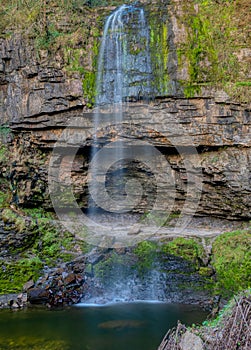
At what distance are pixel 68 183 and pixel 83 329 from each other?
13.3ft

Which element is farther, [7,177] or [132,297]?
[7,177]

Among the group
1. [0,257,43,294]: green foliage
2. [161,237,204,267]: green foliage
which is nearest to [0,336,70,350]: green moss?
[0,257,43,294]: green foliage

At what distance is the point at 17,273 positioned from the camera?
309 inches

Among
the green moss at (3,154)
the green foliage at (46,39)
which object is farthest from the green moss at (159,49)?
Answer: the green moss at (3,154)

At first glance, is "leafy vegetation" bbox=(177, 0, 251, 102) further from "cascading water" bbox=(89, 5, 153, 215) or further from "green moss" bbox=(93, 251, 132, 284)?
"green moss" bbox=(93, 251, 132, 284)

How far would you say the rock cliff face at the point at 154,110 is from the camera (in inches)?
311

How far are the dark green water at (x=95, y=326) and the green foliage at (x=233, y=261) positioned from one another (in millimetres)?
843

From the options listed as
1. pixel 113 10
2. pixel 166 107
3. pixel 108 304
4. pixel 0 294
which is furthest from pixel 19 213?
pixel 113 10

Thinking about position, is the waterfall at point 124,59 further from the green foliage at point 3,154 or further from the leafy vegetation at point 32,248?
the leafy vegetation at point 32,248

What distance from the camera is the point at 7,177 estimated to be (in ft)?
30.7

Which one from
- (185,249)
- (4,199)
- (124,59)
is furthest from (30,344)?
(124,59)

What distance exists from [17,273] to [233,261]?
4.57 m

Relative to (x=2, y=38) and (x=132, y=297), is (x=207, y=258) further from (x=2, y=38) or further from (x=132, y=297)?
(x=2, y=38)

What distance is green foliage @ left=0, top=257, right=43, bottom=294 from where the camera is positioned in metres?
7.68
